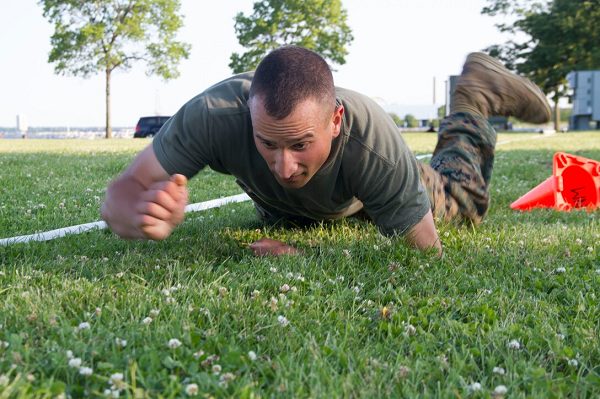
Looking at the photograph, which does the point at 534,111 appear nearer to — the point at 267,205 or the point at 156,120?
the point at 267,205

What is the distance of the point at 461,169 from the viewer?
5367 mm

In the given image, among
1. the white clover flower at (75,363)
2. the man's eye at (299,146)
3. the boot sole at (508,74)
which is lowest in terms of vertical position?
the white clover flower at (75,363)

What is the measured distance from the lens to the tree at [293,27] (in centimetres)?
4988

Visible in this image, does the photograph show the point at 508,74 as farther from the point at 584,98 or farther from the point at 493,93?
the point at 584,98

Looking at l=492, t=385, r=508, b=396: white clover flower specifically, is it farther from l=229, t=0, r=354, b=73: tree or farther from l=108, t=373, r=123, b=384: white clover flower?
l=229, t=0, r=354, b=73: tree

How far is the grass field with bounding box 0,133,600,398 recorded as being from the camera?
6.85 ft

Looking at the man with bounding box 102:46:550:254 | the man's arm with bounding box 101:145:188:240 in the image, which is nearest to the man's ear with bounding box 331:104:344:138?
the man with bounding box 102:46:550:254

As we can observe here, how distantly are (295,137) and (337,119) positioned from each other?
1.44 ft

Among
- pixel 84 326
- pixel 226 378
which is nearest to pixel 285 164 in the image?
pixel 84 326

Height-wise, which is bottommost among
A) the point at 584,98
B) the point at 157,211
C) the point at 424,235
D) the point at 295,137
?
the point at 424,235

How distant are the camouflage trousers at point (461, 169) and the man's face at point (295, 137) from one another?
6.01ft

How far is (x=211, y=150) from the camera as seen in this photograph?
3746 millimetres

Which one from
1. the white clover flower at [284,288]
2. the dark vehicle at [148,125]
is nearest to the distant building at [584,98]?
the dark vehicle at [148,125]

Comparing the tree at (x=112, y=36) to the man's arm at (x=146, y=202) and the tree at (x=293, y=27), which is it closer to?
the tree at (x=293, y=27)
